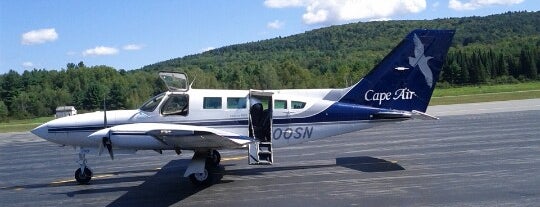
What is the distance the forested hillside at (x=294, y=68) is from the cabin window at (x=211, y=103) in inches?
102

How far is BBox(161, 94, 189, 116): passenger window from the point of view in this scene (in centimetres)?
1255

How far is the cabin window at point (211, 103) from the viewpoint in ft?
41.3

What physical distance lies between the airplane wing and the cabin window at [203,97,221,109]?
4.00 feet

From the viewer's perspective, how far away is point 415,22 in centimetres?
15200

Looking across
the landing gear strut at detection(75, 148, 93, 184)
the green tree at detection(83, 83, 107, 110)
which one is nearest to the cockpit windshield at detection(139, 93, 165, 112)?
the landing gear strut at detection(75, 148, 93, 184)

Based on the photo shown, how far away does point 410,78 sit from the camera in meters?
13.5

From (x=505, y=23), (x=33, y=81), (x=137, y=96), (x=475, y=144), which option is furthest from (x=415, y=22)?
(x=475, y=144)

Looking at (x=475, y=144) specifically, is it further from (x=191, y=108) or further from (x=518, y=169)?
(x=191, y=108)

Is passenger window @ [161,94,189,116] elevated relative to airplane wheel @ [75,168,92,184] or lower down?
elevated

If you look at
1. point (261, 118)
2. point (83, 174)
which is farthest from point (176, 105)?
point (83, 174)

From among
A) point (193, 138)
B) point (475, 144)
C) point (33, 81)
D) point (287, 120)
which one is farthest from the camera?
point (33, 81)

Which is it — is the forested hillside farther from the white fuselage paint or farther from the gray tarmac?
the gray tarmac

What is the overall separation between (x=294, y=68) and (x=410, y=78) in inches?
1899

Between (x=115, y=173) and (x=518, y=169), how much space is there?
1028cm
